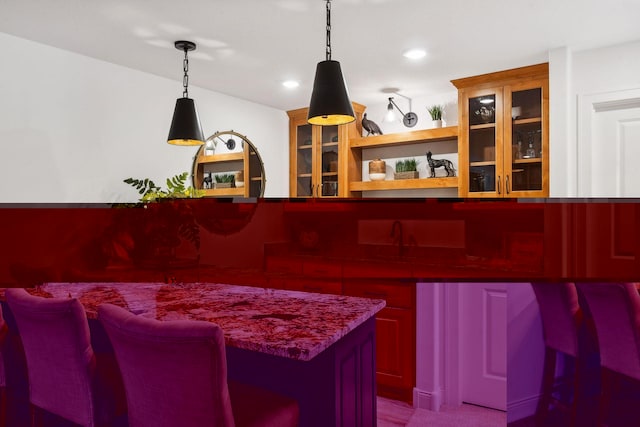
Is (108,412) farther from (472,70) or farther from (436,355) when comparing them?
(472,70)

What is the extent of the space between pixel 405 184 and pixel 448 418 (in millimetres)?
2623

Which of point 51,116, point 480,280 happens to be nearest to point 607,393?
point 480,280

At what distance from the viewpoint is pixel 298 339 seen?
2.69 ft

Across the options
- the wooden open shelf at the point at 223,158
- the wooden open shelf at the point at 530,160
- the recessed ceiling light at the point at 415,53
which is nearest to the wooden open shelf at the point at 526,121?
the wooden open shelf at the point at 530,160

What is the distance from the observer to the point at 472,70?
11.4ft

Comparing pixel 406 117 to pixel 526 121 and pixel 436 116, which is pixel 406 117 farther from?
pixel 526 121

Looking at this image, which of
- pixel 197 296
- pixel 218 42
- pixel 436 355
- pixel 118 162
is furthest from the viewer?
pixel 118 162

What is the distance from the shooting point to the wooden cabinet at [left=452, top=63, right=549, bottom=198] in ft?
10.9

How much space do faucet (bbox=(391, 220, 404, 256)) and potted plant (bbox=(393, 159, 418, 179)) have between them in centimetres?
380

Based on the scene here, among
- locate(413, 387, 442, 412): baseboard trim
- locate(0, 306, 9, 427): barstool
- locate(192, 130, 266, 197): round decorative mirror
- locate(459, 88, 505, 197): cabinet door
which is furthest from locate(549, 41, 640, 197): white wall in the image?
locate(0, 306, 9, 427): barstool

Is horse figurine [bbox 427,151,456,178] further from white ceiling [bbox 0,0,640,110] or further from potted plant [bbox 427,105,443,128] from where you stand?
white ceiling [bbox 0,0,640,110]

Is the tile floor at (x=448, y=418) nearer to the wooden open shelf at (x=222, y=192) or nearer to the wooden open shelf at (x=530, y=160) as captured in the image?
the wooden open shelf at (x=530, y=160)

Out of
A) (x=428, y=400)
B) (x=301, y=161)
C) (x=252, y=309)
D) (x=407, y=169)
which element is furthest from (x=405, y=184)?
(x=252, y=309)

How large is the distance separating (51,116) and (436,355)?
2.87m
